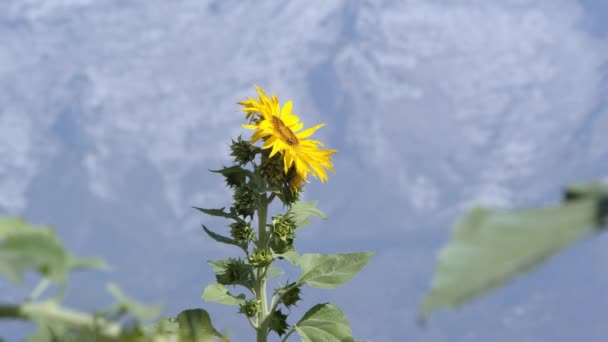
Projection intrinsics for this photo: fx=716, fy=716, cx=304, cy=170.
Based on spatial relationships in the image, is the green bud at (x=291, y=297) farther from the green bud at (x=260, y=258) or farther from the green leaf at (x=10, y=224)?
the green leaf at (x=10, y=224)

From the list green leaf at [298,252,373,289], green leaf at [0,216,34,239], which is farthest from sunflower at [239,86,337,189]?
green leaf at [0,216,34,239]

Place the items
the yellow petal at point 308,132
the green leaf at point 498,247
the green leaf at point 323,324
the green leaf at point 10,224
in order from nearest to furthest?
the green leaf at point 498,247 → the green leaf at point 10,224 → the green leaf at point 323,324 → the yellow petal at point 308,132

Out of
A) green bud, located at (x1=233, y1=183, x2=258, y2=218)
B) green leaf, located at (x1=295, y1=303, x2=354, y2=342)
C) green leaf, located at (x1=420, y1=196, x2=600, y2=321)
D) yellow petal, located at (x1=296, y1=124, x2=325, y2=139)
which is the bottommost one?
green leaf, located at (x1=420, y1=196, x2=600, y2=321)

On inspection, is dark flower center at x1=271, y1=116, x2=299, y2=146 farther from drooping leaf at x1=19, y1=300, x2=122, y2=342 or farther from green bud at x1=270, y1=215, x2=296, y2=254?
drooping leaf at x1=19, y1=300, x2=122, y2=342

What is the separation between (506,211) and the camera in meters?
0.31

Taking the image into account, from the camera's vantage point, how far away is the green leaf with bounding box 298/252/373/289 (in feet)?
6.31

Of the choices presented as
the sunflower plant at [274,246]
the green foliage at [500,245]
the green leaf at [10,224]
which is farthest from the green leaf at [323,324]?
the green foliage at [500,245]

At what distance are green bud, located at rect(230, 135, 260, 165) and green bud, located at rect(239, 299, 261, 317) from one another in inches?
16.9

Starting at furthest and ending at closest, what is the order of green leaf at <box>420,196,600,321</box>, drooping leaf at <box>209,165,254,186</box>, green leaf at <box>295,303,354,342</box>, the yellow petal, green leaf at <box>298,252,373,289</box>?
the yellow petal → drooping leaf at <box>209,165,254,186</box> → green leaf at <box>298,252,373,289</box> → green leaf at <box>295,303,354,342</box> → green leaf at <box>420,196,600,321</box>

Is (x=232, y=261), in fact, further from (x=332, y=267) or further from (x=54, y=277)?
(x=54, y=277)

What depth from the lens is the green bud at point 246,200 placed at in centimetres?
200

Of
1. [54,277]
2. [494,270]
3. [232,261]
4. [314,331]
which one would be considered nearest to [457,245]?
[494,270]

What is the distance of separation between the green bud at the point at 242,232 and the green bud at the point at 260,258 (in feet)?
0.15

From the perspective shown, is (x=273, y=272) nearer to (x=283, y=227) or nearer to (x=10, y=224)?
(x=283, y=227)
